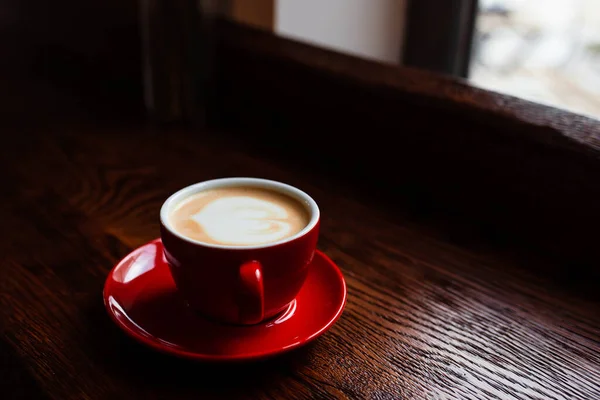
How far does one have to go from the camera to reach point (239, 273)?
43 cm

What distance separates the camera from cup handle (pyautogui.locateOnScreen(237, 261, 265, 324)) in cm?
42

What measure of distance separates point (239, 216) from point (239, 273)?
0.09 metres

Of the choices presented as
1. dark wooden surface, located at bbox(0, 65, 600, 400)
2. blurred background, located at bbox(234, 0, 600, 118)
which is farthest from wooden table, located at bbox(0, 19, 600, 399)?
blurred background, located at bbox(234, 0, 600, 118)

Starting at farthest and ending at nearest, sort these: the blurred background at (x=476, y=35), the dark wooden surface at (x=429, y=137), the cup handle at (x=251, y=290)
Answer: the blurred background at (x=476, y=35)
the dark wooden surface at (x=429, y=137)
the cup handle at (x=251, y=290)

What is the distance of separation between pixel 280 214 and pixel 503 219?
0.95 ft

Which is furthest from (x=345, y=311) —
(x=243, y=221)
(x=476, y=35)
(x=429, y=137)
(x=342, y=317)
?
Result: (x=476, y=35)

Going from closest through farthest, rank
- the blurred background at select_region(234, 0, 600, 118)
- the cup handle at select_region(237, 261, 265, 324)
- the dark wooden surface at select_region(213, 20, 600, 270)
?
the cup handle at select_region(237, 261, 265, 324), the dark wooden surface at select_region(213, 20, 600, 270), the blurred background at select_region(234, 0, 600, 118)

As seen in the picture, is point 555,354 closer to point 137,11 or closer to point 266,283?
point 266,283

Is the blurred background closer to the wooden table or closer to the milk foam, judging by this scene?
the wooden table

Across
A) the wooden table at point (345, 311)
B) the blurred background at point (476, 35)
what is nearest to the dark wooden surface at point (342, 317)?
the wooden table at point (345, 311)

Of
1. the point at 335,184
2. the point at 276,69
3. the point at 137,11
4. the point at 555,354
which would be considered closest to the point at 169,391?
the point at 555,354

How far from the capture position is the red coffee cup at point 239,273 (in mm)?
425

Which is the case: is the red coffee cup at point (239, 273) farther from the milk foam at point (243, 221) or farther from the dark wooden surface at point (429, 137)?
the dark wooden surface at point (429, 137)

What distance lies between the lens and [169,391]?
0.43m
